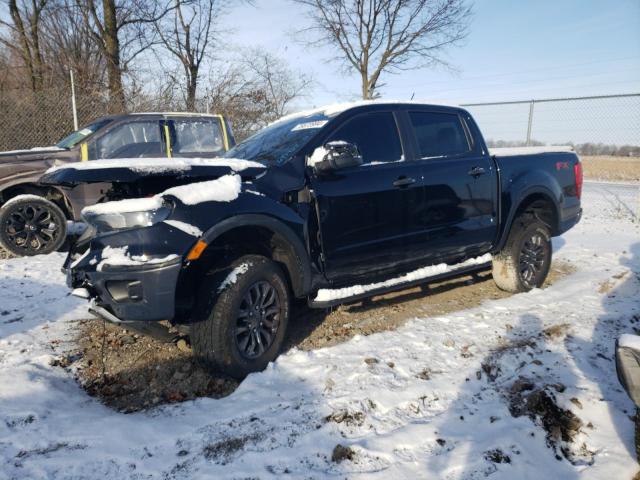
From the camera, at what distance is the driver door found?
3.21 meters

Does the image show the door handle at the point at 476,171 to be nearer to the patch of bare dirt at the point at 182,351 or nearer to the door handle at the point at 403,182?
the door handle at the point at 403,182

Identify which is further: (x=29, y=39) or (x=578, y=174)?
(x=29, y=39)

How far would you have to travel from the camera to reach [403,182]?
140 inches

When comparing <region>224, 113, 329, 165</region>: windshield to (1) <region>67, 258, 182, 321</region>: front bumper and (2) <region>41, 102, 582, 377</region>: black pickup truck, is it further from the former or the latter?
(1) <region>67, 258, 182, 321</region>: front bumper

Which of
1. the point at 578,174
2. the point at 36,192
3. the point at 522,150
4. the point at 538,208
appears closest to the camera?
the point at 522,150

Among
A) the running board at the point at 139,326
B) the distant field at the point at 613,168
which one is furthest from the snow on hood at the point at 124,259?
the distant field at the point at 613,168

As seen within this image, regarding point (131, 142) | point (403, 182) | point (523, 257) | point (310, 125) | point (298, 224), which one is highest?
point (131, 142)

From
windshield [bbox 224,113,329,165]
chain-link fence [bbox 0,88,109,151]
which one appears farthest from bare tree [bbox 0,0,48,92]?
windshield [bbox 224,113,329,165]

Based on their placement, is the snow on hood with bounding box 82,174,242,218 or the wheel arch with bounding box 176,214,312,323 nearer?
the snow on hood with bounding box 82,174,242,218

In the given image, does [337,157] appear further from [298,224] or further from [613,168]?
[613,168]

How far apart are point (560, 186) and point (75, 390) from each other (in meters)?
4.97

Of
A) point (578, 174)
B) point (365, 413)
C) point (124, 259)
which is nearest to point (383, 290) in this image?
point (365, 413)

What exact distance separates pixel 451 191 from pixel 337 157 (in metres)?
1.38

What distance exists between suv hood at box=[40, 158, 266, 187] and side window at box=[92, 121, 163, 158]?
12.5 ft
